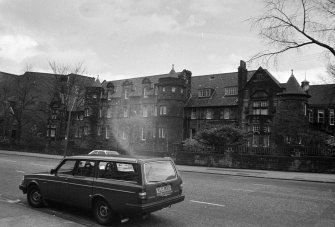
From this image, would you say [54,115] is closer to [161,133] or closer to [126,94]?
[126,94]

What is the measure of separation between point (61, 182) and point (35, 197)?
1502mm

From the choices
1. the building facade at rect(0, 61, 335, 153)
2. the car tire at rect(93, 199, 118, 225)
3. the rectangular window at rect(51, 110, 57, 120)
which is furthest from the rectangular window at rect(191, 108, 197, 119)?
the car tire at rect(93, 199, 118, 225)

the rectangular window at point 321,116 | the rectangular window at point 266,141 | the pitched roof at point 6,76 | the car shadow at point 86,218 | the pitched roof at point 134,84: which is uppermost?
the pitched roof at point 6,76

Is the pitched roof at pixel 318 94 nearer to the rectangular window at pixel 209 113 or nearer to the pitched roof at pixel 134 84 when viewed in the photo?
the rectangular window at pixel 209 113

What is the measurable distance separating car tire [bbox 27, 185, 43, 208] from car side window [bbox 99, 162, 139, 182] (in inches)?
110

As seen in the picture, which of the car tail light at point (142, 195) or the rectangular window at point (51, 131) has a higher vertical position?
the rectangular window at point (51, 131)

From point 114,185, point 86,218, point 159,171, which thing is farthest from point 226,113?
point 114,185

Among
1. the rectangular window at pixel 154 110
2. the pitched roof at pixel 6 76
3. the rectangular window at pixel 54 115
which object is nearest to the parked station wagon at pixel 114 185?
the rectangular window at pixel 154 110

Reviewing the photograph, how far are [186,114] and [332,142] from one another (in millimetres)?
24704

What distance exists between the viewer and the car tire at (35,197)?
32.6ft

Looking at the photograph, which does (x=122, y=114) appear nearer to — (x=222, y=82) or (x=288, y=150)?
(x=222, y=82)

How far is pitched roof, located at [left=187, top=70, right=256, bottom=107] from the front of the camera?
48816 millimetres

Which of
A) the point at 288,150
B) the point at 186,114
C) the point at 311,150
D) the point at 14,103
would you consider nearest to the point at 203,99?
the point at 186,114

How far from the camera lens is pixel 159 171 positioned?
854 centimetres
